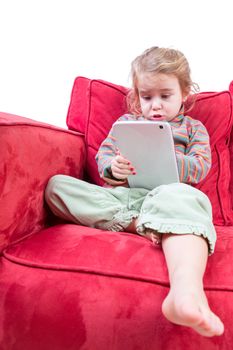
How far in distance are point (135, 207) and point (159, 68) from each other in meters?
0.43

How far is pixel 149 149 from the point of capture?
86cm

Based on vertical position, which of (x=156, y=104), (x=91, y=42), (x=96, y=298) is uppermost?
(x=91, y=42)

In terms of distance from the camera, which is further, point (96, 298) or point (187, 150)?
point (187, 150)

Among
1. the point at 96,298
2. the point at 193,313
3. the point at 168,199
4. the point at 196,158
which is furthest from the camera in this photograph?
the point at 196,158

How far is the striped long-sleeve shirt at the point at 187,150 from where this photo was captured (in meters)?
0.98

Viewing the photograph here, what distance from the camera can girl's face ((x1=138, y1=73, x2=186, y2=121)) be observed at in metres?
1.09

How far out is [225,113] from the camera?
1.18 meters

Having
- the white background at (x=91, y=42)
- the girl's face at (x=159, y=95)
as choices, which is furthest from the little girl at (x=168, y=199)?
the white background at (x=91, y=42)

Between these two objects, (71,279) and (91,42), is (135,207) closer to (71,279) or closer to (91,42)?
(71,279)

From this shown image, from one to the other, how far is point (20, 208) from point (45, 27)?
3.48ft

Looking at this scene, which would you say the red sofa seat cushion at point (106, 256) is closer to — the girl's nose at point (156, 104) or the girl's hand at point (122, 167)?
the girl's hand at point (122, 167)

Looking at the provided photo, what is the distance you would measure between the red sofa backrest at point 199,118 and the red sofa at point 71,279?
0.73 feet

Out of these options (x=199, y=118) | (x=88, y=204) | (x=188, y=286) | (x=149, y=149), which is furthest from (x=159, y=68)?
(x=188, y=286)

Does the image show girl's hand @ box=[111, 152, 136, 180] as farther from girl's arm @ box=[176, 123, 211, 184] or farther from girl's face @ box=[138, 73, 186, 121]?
girl's face @ box=[138, 73, 186, 121]
